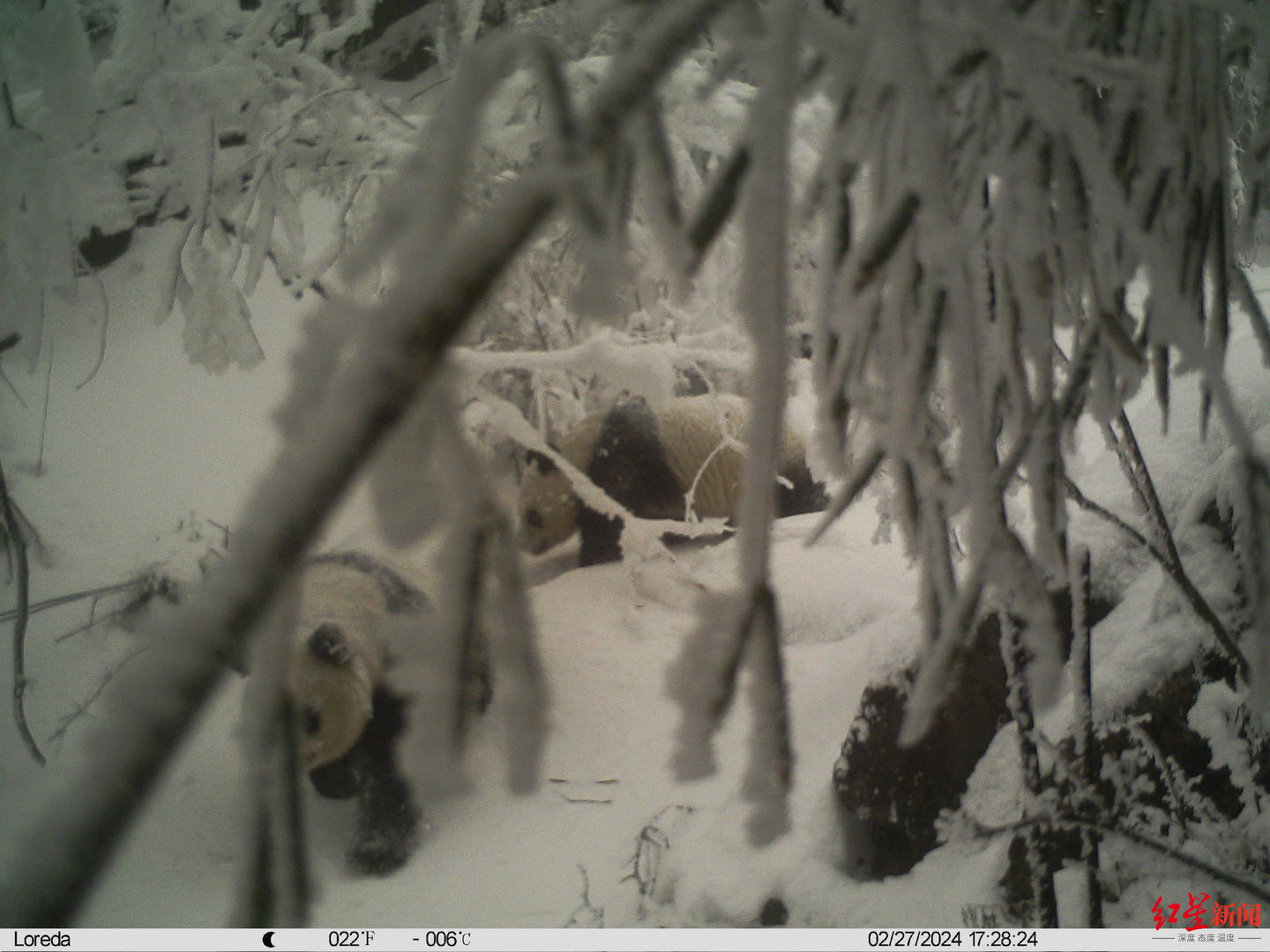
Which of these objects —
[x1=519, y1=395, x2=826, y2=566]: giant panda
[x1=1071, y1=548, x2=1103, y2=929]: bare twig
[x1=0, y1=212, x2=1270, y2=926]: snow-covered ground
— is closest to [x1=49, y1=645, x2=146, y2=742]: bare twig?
[x1=0, y1=212, x2=1270, y2=926]: snow-covered ground

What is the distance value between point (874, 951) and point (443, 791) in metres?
1.03

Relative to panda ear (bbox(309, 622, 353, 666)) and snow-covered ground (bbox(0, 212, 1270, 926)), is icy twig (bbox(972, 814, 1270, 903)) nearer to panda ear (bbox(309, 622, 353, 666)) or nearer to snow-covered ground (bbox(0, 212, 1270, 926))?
snow-covered ground (bbox(0, 212, 1270, 926))

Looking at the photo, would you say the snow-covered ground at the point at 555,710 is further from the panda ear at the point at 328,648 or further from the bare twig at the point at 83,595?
the panda ear at the point at 328,648

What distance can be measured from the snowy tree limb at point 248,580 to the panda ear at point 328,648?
6.26 feet

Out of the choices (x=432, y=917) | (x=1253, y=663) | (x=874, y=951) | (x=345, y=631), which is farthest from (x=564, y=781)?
(x=1253, y=663)

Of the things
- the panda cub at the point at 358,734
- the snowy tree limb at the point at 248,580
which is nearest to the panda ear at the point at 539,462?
the panda cub at the point at 358,734

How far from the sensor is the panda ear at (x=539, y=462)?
3180 millimetres

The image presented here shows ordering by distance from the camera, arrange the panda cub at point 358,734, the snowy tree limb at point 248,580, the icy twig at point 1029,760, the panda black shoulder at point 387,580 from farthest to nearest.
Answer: the panda black shoulder at point 387,580 → the panda cub at point 358,734 → the icy twig at point 1029,760 → the snowy tree limb at point 248,580

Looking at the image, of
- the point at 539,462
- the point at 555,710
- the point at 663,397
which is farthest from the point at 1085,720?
the point at 539,462

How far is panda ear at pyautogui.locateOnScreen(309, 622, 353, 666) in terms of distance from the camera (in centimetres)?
199

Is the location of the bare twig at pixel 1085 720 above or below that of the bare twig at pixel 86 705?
above

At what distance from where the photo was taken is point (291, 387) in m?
0.29

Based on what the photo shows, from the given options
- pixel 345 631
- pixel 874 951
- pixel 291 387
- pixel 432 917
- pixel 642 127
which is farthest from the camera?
pixel 345 631

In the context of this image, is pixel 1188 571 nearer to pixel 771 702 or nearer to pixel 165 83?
pixel 771 702
